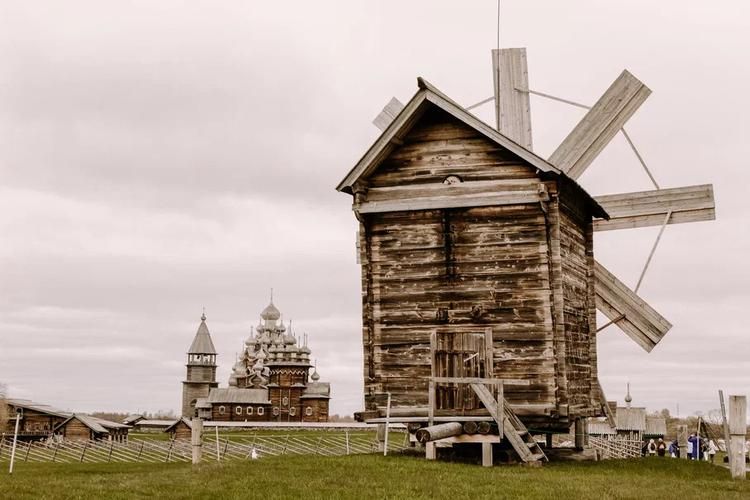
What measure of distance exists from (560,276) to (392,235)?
373 centimetres

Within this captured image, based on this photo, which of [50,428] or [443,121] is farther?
[50,428]

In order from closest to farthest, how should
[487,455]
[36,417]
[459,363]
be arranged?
[487,455] → [459,363] → [36,417]

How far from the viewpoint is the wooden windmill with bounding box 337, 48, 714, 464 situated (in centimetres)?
1798

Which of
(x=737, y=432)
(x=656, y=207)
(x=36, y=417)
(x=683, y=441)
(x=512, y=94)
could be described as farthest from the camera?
(x=36, y=417)

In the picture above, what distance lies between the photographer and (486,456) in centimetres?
1580

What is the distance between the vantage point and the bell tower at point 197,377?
119m

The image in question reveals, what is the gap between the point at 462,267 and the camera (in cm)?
1864

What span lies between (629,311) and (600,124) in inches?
185

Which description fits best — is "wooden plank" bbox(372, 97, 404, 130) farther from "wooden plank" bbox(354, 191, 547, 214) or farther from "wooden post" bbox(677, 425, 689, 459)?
"wooden post" bbox(677, 425, 689, 459)

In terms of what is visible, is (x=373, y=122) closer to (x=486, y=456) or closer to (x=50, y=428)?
(x=486, y=456)

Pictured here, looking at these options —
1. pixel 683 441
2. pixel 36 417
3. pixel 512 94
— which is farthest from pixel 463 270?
pixel 36 417

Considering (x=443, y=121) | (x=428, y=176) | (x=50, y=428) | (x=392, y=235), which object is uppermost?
(x=443, y=121)

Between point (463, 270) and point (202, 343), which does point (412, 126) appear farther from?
point (202, 343)

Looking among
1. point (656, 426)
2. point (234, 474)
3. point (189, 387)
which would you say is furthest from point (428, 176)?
point (189, 387)
